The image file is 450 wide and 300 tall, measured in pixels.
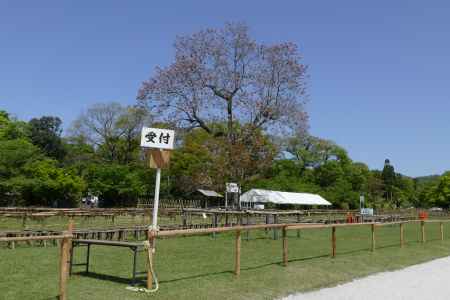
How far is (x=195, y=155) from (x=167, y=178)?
17.4 ft

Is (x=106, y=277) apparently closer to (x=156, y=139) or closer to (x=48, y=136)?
(x=156, y=139)

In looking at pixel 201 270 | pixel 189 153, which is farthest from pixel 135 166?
pixel 201 270

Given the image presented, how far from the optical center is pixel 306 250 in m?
14.8

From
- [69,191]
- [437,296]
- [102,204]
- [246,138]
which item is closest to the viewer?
[437,296]

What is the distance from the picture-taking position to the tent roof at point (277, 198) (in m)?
48.2

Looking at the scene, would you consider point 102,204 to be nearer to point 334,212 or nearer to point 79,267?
point 334,212

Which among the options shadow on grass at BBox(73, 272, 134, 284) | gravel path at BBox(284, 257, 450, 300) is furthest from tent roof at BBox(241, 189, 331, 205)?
shadow on grass at BBox(73, 272, 134, 284)

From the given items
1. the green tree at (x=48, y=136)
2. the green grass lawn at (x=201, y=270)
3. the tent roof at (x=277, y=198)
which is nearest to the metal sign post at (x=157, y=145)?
the green grass lawn at (x=201, y=270)

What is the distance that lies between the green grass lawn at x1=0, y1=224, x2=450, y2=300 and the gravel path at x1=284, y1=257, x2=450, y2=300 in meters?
0.37

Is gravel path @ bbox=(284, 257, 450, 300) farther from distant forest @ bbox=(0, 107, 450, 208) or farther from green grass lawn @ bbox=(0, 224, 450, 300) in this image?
distant forest @ bbox=(0, 107, 450, 208)

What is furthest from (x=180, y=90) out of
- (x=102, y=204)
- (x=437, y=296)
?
(x=102, y=204)

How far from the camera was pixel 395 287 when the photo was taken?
916cm

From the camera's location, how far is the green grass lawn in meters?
7.46

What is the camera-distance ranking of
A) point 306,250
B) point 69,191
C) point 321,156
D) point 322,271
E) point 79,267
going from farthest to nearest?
point 321,156
point 69,191
point 306,250
point 322,271
point 79,267
